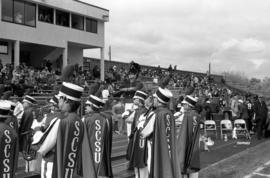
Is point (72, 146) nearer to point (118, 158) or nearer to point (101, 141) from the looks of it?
point (101, 141)

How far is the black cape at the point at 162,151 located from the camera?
662 centimetres

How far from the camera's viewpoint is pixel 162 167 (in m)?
6.63

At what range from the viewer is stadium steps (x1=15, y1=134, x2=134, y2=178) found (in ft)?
26.2

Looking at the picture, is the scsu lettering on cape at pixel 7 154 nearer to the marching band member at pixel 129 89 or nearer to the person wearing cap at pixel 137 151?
the person wearing cap at pixel 137 151

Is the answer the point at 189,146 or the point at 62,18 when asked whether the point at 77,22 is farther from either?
the point at 189,146

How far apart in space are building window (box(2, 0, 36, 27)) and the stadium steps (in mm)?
13973

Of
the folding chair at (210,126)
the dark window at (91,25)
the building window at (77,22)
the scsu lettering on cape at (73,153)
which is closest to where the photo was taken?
the scsu lettering on cape at (73,153)

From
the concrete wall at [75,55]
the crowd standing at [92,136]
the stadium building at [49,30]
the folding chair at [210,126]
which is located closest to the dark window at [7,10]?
the stadium building at [49,30]

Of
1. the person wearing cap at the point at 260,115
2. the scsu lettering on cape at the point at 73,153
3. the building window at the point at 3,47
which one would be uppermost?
the building window at the point at 3,47

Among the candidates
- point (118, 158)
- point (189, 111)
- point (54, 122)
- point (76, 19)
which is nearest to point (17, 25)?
point (76, 19)

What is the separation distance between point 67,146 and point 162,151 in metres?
2.50

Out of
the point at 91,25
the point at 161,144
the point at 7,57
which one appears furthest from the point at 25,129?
the point at 91,25

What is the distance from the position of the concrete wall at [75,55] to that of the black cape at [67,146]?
27.0 m

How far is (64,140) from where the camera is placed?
15.0ft
